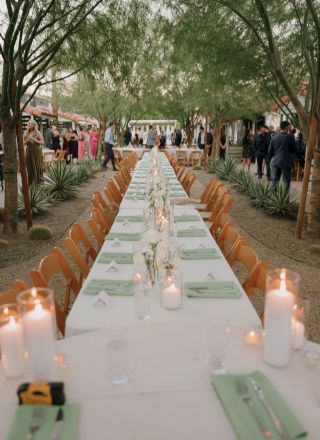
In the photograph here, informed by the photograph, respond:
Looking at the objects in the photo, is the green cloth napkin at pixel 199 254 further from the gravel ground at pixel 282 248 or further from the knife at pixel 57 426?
the knife at pixel 57 426

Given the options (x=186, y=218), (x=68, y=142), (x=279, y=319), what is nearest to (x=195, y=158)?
(x=68, y=142)

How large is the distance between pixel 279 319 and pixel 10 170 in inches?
251

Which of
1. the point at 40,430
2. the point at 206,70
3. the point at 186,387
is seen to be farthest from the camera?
the point at 206,70

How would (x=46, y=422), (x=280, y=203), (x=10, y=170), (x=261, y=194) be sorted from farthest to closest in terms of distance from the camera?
(x=261, y=194)
(x=280, y=203)
(x=10, y=170)
(x=46, y=422)

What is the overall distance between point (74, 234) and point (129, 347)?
218 centimetres

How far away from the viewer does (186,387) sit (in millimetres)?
1647

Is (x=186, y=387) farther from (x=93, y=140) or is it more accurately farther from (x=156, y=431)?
(x=93, y=140)

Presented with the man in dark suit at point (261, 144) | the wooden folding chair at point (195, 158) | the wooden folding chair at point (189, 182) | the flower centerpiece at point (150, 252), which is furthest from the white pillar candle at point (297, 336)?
the wooden folding chair at point (195, 158)

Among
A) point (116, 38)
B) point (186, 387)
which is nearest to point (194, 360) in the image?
point (186, 387)

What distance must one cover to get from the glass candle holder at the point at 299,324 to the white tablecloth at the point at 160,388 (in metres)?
0.07

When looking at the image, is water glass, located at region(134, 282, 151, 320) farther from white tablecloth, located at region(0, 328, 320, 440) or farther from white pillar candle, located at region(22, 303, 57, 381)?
white pillar candle, located at region(22, 303, 57, 381)

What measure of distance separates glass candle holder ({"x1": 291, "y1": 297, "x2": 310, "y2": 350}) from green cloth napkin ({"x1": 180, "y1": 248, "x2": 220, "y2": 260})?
1398 mm

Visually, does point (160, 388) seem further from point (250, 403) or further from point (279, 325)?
point (279, 325)

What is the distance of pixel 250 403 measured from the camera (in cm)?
154
